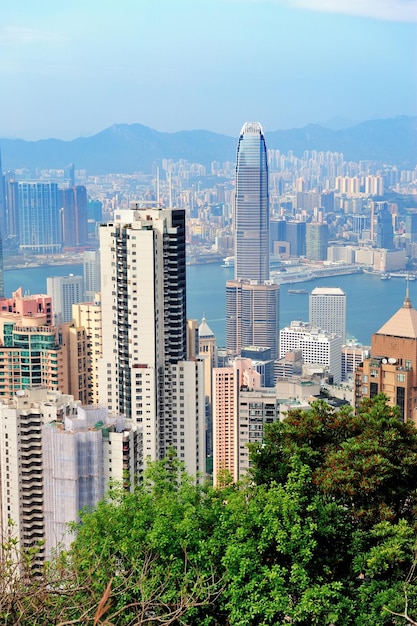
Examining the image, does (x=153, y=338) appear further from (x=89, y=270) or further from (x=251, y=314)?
(x=251, y=314)

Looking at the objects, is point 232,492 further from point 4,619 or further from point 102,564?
point 4,619

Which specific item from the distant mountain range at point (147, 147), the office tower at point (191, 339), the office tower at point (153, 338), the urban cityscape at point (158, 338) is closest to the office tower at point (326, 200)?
the urban cityscape at point (158, 338)

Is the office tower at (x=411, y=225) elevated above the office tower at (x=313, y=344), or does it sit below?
above

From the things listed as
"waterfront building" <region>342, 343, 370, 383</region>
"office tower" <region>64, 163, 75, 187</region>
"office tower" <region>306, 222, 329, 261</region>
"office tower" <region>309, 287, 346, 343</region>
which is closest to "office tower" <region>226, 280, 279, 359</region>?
"office tower" <region>309, 287, 346, 343</region>

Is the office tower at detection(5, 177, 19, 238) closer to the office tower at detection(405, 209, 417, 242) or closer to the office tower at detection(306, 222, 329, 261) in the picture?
the office tower at detection(306, 222, 329, 261)

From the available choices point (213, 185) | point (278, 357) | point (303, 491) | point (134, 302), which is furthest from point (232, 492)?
point (213, 185)

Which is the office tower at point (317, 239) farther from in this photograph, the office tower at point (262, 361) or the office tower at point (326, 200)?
the office tower at point (262, 361)
